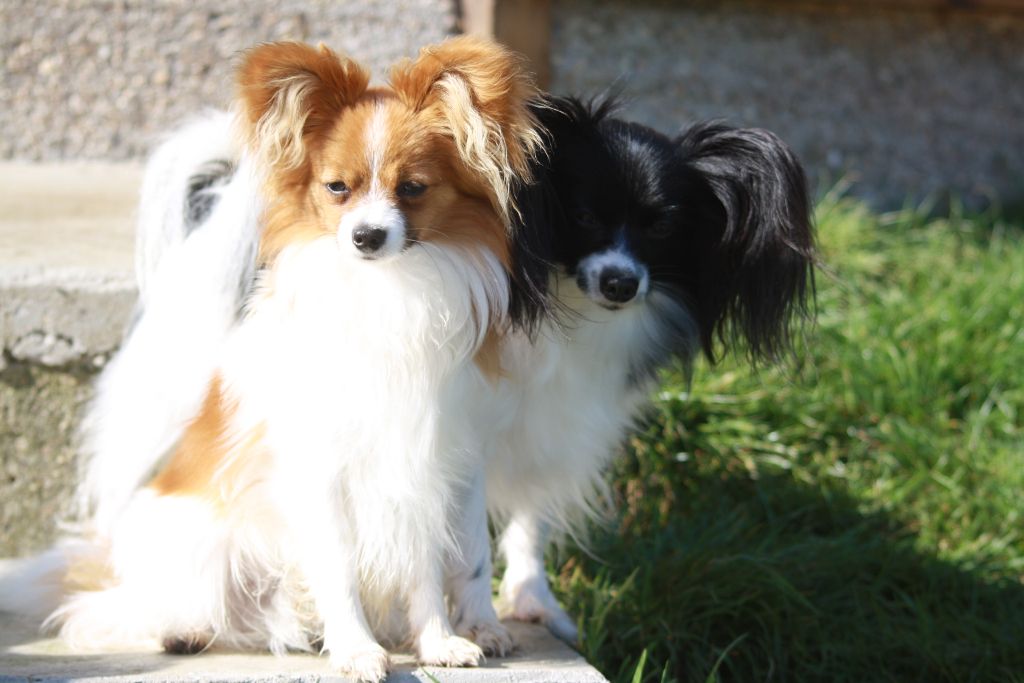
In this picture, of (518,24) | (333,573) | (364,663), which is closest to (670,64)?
(518,24)

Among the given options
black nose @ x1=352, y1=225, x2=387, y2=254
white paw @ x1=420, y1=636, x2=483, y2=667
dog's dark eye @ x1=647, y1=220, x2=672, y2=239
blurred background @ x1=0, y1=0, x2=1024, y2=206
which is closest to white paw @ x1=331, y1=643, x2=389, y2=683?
white paw @ x1=420, y1=636, x2=483, y2=667

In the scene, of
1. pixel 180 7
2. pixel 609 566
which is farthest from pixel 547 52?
pixel 609 566

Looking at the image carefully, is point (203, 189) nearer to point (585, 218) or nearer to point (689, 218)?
point (585, 218)

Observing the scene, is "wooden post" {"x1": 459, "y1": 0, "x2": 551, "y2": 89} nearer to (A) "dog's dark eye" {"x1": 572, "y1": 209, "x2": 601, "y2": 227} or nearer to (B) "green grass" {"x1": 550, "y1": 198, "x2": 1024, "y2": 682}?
(B) "green grass" {"x1": 550, "y1": 198, "x2": 1024, "y2": 682}

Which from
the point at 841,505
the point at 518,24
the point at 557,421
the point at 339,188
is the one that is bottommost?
the point at 841,505

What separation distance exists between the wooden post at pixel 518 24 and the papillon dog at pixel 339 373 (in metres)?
2.18

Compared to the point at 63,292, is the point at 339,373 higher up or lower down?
higher up

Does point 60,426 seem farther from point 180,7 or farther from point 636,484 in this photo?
point 180,7

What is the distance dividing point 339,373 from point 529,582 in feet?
3.03

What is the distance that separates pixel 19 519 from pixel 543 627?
152cm

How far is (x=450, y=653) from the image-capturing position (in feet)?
8.06

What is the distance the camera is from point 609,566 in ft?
10.7

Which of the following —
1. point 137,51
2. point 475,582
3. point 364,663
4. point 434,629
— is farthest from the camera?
point 137,51

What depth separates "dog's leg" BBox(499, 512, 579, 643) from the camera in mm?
2955
